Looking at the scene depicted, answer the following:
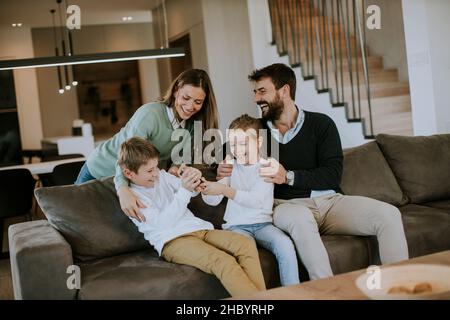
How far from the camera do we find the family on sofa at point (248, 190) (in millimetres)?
2332

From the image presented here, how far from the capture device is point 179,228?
Result: 2408 mm

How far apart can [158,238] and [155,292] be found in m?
0.28

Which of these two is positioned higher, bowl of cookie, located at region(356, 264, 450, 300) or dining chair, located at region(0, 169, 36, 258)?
dining chair, located at region(0, 169, 36, 258)

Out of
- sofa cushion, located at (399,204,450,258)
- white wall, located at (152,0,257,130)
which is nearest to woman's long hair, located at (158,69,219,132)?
sofa cushion, located at (399,204,450,258)

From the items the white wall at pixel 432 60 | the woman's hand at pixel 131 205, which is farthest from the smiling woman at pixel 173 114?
the white wall at pixel 432 60

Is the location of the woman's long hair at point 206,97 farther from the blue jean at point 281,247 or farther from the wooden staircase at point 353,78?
the wooden staircase at point 353,78

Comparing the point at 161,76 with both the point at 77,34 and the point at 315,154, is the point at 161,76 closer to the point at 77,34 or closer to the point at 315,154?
the point at 77,34

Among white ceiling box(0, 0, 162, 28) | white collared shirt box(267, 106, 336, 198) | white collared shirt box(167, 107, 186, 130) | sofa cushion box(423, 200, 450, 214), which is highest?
white ceiling box(0, 0, 162, 28)

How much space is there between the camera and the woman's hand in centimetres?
236

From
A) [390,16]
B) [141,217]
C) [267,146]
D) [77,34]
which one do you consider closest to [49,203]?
[141,217]

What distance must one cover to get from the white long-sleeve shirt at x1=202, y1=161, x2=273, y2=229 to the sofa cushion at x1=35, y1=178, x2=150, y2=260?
41 centimetres

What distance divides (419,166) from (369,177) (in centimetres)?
34

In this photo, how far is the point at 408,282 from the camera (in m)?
1.60

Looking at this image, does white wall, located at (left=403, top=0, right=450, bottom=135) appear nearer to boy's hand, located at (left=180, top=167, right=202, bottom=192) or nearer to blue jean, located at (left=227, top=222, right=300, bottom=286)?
blue jean, located at (left=227, top=222, right=300, bottom=286)
